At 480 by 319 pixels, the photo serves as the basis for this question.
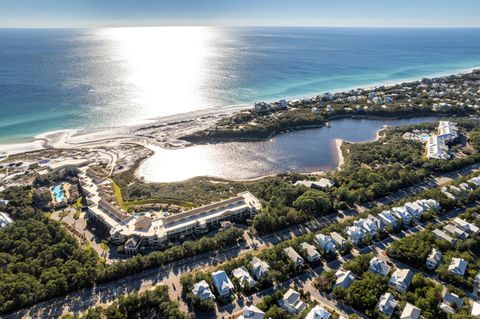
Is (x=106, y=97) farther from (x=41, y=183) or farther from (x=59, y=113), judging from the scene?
(x=41, y=183)

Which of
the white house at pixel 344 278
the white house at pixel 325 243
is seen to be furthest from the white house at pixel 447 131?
the white house at pixel 344 278

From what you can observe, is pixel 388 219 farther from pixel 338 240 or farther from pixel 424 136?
pixel 424 136

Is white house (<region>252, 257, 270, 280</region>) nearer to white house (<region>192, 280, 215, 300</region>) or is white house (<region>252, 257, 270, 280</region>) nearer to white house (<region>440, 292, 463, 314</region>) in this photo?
white house (<region>192, 280, 215, 300</region>)

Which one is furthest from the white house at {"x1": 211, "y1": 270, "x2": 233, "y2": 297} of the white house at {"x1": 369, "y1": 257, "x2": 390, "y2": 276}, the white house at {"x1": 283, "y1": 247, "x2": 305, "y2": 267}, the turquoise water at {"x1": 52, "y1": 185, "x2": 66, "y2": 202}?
the turquoise water at {"x1": 52, "y1": 185, "x2": 66, "y2": 202}

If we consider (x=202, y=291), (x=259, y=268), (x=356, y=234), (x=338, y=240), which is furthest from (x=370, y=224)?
(x=202, y=291)

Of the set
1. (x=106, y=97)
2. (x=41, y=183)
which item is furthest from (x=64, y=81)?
(x=41, y=183)

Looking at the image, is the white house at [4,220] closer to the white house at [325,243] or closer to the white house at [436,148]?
the white house at [325,243]
